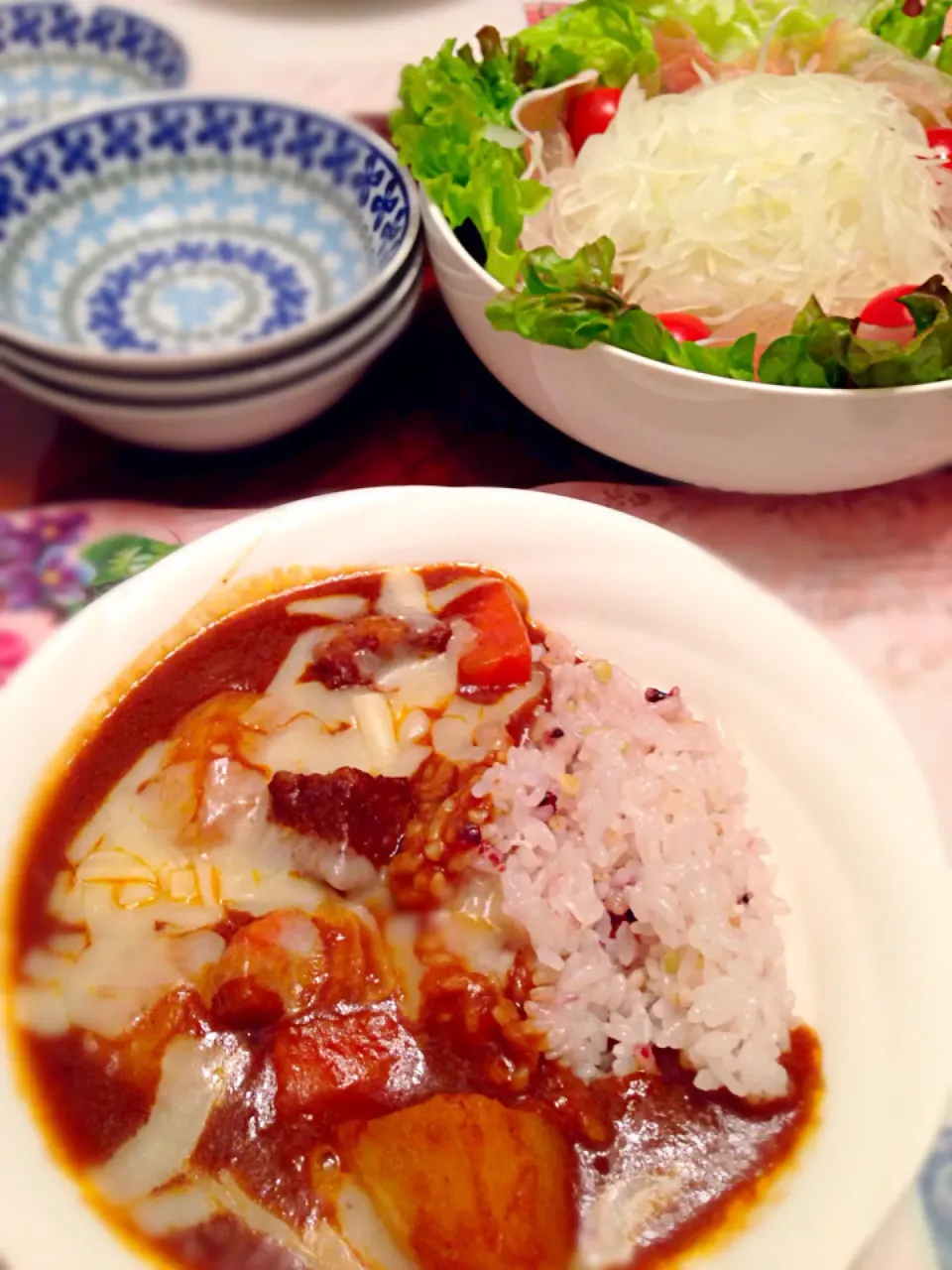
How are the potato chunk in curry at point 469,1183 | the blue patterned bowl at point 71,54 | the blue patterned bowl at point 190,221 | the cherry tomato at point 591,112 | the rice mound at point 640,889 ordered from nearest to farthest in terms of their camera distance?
the potato chunk in curry at point 469,1183
the rice mound at point 640,889
the cherry tomato at point 591,112
the blue patterned bowl at point 190,221
the blue patterned bowl at point 71,54

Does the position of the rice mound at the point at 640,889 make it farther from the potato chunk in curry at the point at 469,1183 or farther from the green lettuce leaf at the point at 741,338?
the green lettuce leaf at the point at 741,338

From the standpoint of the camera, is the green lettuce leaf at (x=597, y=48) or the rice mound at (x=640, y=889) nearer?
the rice mound at (x=640, y=889)

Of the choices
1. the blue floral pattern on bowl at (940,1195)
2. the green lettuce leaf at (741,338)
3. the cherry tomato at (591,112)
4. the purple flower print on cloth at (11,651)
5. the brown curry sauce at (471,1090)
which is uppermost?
the cherry tomato at (591,112)

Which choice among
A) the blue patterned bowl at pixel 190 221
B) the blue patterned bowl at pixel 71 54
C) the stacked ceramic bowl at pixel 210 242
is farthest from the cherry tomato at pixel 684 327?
the blue patterned bowl at pixel 71 54

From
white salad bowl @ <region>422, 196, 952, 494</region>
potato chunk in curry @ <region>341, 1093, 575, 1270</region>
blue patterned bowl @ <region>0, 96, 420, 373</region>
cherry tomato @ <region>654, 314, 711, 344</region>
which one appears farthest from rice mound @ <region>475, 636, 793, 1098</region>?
blue patterned bowl @ <region>0, 96, 420, 373</region>

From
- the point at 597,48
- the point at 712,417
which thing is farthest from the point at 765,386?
the point at 597,48

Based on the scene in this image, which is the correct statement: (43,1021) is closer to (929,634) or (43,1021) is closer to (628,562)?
(628,562)

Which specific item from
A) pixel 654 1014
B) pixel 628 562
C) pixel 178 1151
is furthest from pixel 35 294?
pixel 654 1014
